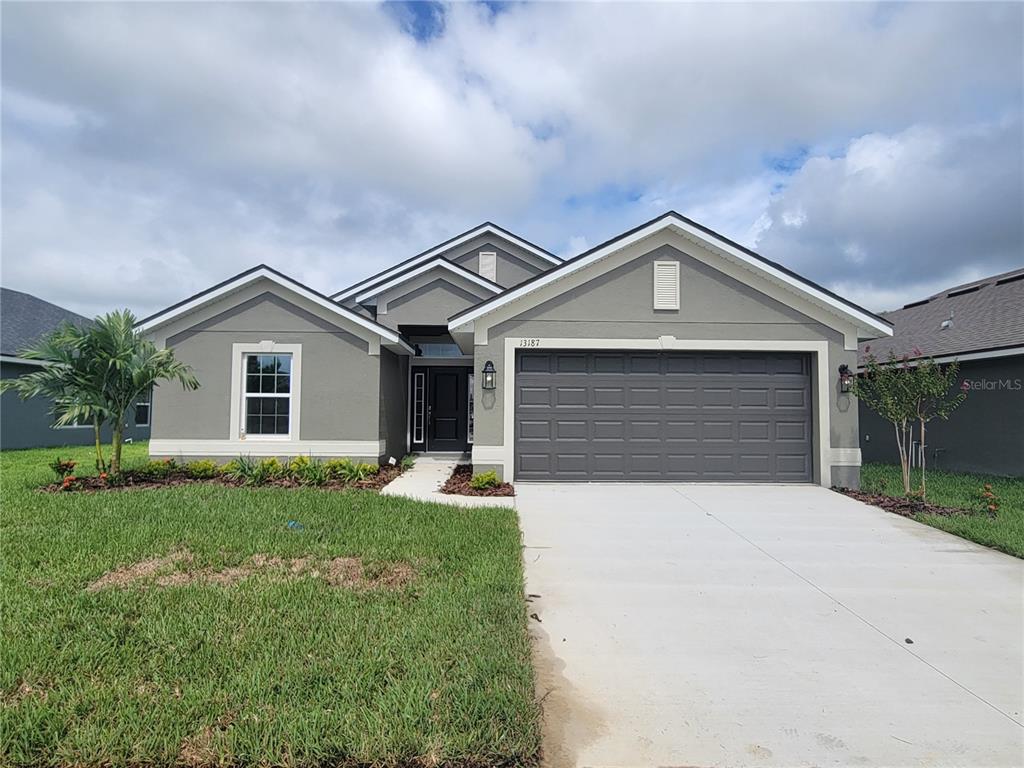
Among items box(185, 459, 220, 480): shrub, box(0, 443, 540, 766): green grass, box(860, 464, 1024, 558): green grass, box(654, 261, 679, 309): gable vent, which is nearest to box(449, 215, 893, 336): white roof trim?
box(654, 261, 679, 309): gable vent

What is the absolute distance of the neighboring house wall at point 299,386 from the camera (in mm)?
11219

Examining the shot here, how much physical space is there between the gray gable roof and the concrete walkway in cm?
1148

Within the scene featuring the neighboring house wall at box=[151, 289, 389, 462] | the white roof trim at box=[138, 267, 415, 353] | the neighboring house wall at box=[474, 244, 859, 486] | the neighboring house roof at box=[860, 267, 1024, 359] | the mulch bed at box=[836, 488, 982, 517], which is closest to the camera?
the mulch bed at box=[836, 488, 982, 517]

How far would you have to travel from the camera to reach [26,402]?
16.3m

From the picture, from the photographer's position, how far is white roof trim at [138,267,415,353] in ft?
36.2

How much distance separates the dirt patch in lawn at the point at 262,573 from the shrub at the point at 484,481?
419cm

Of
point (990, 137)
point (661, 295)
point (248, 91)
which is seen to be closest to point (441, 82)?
point (248, 91)

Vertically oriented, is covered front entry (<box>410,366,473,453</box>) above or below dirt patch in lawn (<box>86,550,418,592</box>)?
above

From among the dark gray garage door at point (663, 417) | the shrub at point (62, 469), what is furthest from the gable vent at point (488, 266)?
the shrub at point (62, 469)

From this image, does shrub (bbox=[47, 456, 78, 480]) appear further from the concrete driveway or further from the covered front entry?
the concrete driveway

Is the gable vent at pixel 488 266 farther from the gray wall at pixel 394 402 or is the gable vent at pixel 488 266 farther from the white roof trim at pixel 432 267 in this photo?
the gray wall at pixel 394 402

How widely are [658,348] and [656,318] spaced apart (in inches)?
23.0

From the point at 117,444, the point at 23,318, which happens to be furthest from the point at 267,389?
the point at 23,318

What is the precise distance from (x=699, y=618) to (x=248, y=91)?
35.9 ft
